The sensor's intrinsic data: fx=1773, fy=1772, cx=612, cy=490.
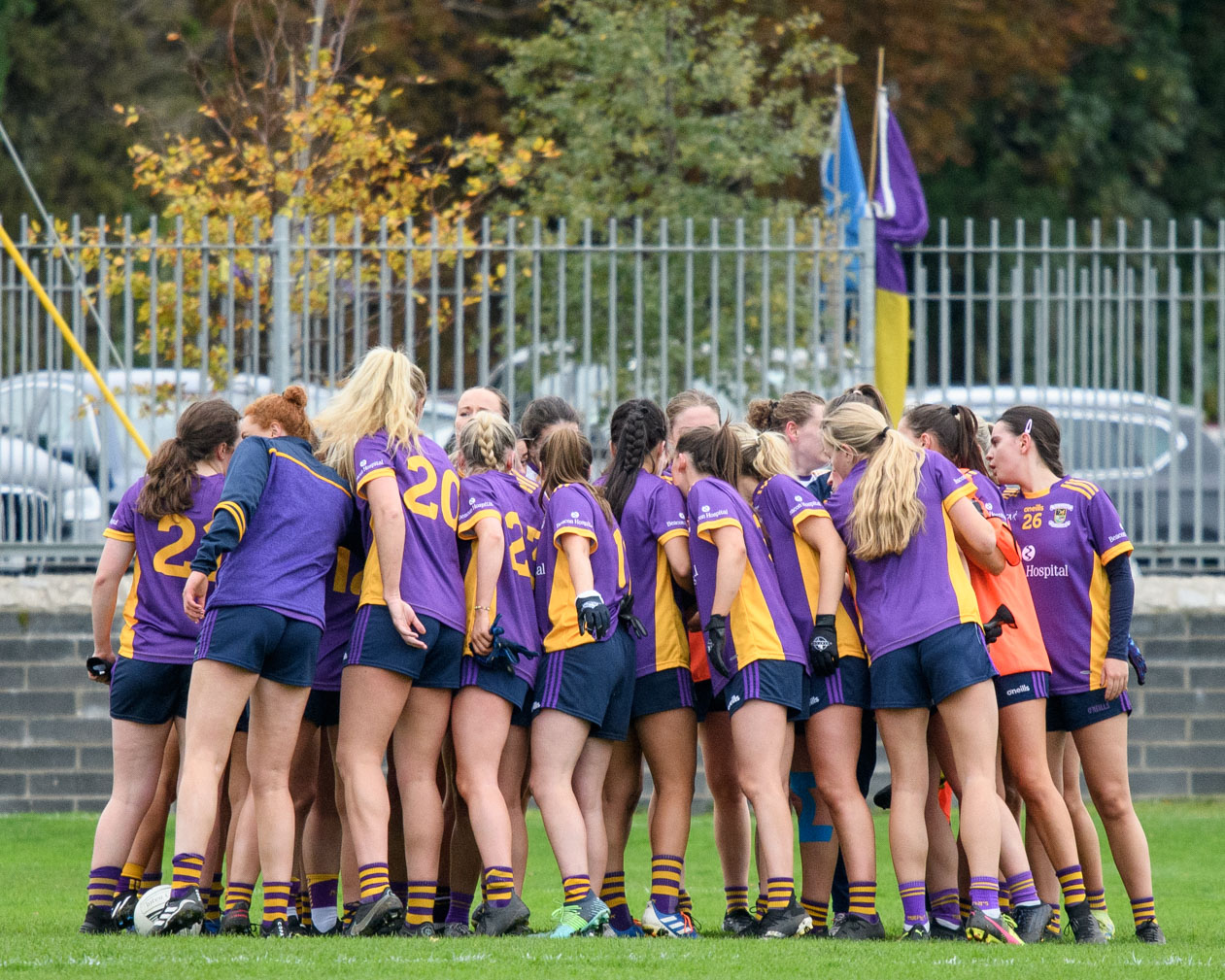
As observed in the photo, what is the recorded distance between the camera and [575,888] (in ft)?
21.2

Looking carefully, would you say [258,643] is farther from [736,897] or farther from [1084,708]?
[1084,708]

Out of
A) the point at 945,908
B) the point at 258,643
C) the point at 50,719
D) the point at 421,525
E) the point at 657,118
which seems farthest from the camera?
the point at 657,118

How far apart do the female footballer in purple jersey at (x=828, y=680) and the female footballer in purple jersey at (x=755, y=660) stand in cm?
8

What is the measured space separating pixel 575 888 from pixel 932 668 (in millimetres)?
1519

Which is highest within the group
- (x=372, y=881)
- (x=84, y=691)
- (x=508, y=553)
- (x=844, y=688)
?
(x=508, y=553)

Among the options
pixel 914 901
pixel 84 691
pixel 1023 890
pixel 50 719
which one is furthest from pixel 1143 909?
pixel 50 719

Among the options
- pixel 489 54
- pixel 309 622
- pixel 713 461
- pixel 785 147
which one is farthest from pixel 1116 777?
pixel 489 54

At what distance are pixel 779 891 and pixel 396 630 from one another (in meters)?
1.70

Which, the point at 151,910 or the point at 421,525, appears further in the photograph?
the point at 421,525

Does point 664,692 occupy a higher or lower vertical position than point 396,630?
lower

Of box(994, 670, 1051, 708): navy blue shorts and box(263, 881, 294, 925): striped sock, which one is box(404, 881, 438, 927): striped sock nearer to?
box(263, 881, 294, 925): striped sock

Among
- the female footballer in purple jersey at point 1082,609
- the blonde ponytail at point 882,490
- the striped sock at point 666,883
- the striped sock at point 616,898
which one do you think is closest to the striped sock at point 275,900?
the striped sock at point 616,898

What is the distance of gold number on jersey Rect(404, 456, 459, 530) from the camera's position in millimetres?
6523

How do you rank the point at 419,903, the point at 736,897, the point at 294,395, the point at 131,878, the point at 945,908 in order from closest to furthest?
the point at 419,903
the point at 294,395
the point at 945,908
the point at 131,878
the point at 736,897
